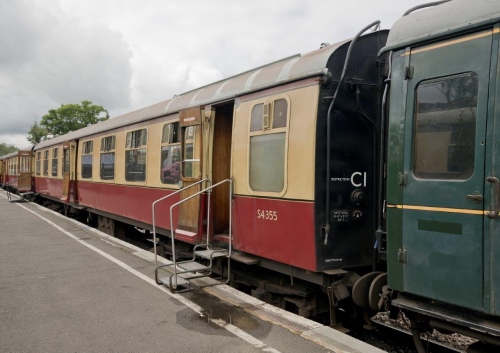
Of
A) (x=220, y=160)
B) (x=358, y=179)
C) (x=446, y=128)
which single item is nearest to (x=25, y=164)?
(x=220, y=160)

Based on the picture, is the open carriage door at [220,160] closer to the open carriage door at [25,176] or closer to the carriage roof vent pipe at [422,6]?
the carriage roof vent pipe at [422,6]

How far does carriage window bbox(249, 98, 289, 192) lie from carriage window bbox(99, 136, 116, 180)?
6.41 metres

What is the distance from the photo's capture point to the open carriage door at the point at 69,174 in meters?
14.8

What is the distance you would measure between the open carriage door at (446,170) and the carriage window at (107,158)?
347 inches

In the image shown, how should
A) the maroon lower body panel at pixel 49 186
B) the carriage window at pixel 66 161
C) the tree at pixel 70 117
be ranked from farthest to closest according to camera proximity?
the tree at pixel 70 117 < the maroon lower body panel at pixel 49 186 < the carriage window at pixel 66 161

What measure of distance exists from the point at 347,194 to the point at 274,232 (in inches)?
40.7

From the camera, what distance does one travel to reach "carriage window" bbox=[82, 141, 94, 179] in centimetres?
1311

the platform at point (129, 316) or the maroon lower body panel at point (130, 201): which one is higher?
the maroon lower body panel at point (130, 201)

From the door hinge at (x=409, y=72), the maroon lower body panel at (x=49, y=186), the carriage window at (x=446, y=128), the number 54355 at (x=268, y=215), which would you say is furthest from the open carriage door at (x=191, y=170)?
the maroon lower body panel at (x=49, y=186)

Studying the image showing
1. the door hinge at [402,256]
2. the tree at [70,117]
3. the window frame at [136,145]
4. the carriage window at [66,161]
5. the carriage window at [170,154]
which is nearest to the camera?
the door hinge at [402,256]

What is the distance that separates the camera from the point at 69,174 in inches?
593

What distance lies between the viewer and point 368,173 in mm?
4938

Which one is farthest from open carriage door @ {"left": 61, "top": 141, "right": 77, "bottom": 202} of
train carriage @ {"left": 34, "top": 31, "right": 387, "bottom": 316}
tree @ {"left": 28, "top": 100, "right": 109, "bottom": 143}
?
tree @ {"left": 28, "top": 100, "right": 109, "bottom": 143}

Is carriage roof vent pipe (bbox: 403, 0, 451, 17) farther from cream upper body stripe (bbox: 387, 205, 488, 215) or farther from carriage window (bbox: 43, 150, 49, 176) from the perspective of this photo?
carriage window (bbox: 43, 150, 49, 176)
